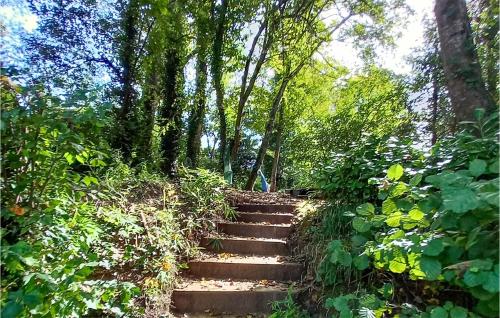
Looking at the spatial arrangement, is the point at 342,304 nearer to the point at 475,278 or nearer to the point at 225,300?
the point at 475,278

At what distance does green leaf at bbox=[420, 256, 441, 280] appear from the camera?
1022 mm

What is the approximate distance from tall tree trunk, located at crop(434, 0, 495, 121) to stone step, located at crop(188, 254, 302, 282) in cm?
191

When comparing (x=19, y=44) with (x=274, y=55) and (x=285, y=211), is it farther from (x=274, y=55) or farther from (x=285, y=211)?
(x=285, y=211)

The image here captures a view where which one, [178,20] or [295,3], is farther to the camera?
[295,3]

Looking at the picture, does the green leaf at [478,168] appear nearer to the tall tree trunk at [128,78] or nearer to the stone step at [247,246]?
the stone step at [247,246]

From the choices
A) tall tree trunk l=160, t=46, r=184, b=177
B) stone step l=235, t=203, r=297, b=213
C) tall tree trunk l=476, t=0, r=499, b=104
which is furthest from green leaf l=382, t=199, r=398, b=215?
tall tree trunk l=160, t=46, r=184, b=177

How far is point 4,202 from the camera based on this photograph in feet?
4.49

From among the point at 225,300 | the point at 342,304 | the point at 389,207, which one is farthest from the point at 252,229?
the point at 389,207

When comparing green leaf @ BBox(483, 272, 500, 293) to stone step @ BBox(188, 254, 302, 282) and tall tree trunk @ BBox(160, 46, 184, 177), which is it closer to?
stone step @ BBox(188, 254, 302, 282)

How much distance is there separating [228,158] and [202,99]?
4.75 ft

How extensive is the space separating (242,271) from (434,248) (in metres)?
2.12

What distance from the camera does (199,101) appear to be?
6.56 meters

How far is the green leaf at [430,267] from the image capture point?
1.02m

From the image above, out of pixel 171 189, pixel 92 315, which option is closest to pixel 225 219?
pixel 171 189
